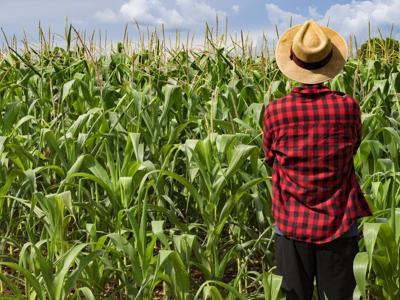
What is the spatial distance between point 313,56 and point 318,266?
0.75 m

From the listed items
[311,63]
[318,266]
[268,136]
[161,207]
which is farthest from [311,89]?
[161,207]

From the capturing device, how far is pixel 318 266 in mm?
2285

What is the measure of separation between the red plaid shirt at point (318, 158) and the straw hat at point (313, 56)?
0.15 ft

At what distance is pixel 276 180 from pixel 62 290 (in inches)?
35.2

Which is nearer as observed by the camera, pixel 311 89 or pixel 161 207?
pixel 311 89

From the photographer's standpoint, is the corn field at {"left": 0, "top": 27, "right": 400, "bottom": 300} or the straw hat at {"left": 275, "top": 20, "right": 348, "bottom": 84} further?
the corn field at {"left": 0, "top": 27, "right": 400, "bottom": 300}

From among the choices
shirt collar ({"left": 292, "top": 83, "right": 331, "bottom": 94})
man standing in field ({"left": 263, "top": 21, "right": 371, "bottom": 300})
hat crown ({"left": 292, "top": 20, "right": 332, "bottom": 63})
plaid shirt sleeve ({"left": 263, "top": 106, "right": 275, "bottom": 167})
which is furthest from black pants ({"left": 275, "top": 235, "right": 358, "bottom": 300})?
hat crown ({"left": 292, "top": 20, "right": 332, "bottom": 63})

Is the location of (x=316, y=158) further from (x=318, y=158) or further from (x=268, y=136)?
(x=268, y=136)

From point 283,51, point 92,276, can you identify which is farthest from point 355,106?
point 92,276

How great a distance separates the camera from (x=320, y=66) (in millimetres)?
2197

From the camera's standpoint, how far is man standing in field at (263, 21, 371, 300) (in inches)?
85.1

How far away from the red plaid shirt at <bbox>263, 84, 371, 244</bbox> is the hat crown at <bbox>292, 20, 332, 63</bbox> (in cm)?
10

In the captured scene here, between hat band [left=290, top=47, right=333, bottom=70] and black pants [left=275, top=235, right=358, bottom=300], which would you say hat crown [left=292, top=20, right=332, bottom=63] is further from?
black pants [left=275, top=235, right=358, bottom=300]

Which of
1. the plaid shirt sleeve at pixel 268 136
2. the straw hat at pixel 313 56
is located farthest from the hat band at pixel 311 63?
the plaid shirt sleeve at pixel 268 136
